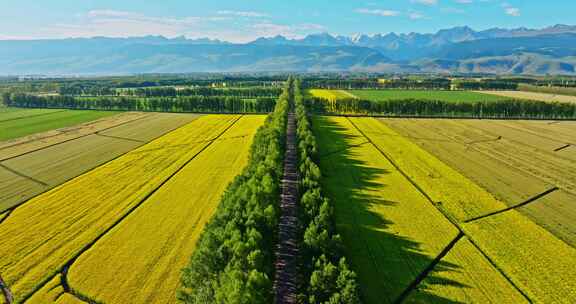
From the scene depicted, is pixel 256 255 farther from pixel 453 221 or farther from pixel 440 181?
pixel 440 181

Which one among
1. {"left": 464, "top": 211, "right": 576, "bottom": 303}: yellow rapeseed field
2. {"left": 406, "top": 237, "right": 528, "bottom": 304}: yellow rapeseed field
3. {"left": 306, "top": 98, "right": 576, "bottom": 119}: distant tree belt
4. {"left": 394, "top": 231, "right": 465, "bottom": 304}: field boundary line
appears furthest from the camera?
{"left": 306, "top": 98, "right": 576, "bottom": 119}: distant tree belt

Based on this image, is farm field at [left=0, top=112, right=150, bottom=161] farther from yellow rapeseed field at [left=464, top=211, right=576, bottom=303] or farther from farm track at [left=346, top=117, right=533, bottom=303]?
yellow rapeseed field at [left=464, top=211, right=576, bottom=303]

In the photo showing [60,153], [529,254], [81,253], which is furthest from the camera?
[60,153]

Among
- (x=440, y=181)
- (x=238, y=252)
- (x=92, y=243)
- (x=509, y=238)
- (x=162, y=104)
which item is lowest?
(x=92, y=243)

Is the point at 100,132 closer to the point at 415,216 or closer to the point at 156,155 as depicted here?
the point at 156,155

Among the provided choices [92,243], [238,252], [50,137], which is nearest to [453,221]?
Answer: [238,252]

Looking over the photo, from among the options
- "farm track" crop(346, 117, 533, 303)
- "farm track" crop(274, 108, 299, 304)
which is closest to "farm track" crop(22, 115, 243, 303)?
"farm track" crop(274, 108, 299, 304)
